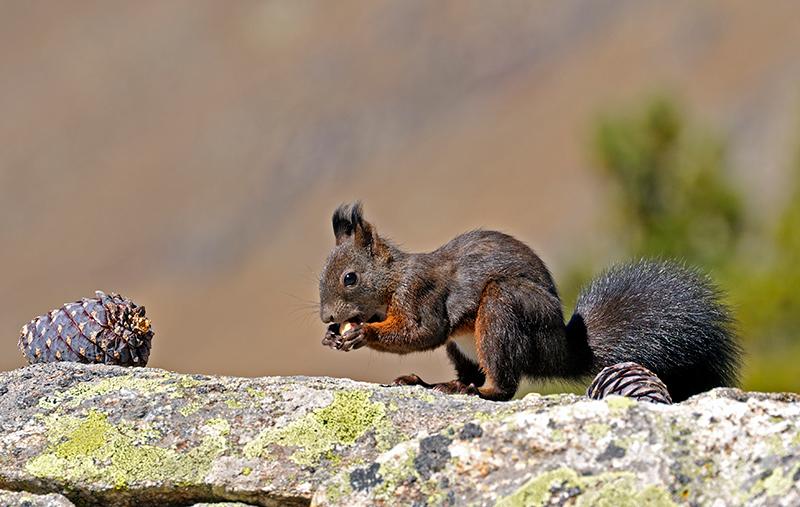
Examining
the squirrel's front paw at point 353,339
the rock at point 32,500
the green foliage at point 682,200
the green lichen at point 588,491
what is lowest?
the green lichen at point 588,491

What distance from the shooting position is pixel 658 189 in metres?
19.5

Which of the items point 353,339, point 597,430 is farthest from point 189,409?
point 353,339

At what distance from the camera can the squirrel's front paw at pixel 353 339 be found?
582 cm

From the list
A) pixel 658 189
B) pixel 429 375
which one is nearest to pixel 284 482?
pixel 658 189

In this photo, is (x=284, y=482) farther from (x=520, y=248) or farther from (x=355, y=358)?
(x=355, y=358)

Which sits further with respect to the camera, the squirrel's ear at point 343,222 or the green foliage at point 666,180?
the green foliage at point 666,180

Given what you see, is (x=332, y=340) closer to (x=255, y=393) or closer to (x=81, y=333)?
(x=81, y=333)

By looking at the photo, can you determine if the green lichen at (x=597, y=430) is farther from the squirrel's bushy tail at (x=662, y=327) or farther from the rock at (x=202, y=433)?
the squirrel's bushy tail at (x=662, y=327)

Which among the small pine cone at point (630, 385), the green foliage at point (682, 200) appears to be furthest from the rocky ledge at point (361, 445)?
the green foliage at point (682, 200)

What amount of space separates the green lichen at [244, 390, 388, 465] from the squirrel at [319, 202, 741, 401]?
1402 millimetres

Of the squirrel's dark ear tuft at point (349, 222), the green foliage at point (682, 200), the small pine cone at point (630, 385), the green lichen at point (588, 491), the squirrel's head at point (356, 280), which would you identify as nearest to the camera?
the green lichen at point (588, 491)

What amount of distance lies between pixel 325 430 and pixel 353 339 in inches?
77.3

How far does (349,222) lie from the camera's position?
6582mm

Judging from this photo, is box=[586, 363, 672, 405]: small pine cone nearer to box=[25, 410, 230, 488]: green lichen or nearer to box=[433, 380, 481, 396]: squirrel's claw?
box=[433, 380, 481, 396]: squirrel's claw
